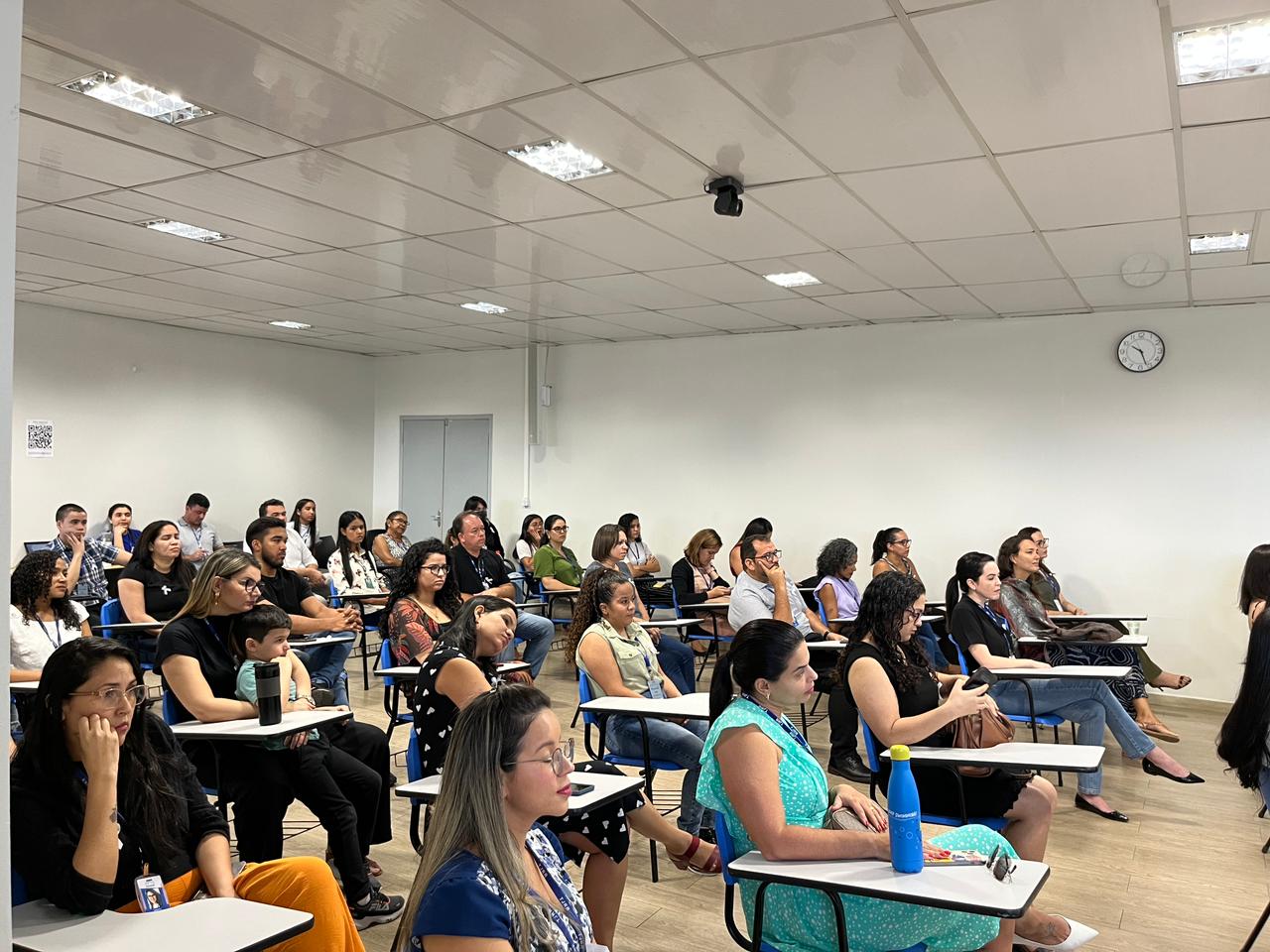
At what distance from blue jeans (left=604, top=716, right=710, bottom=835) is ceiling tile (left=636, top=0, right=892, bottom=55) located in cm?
258

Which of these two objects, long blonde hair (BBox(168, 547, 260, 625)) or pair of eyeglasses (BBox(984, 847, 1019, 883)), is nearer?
pair of eyeglasses (BBox(984, 847, 1019, 883))

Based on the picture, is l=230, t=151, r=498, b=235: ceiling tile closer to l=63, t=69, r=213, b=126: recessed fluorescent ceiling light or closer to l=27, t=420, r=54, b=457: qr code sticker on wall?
l=63, t=69, r=213, b=126: recessed fluorescent ceiling light

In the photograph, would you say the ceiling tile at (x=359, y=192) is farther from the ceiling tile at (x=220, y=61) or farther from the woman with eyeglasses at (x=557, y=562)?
the woman with eyeglasses at (x=557, y=562)

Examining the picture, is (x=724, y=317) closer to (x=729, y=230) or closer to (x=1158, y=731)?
(x=729, y=230)

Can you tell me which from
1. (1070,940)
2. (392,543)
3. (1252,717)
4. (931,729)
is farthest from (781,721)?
(392,543)

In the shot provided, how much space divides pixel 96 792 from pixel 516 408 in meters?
8.91

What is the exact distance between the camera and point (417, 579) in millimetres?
4992

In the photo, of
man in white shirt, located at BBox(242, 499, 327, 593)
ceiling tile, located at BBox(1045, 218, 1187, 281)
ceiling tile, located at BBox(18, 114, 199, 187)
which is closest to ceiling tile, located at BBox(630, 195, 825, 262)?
ceiling tile, located at BBox(1045, 218, 1187, 281)

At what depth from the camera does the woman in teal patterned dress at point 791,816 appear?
237 centimetres

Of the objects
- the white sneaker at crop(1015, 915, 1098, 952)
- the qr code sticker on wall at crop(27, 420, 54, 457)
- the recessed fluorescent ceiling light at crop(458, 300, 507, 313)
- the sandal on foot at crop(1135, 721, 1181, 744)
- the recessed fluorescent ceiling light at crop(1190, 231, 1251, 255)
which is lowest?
the sandal on foot at crop(1135, 721, 1181, 744)

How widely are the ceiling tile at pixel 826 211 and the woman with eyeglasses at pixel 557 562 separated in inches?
155

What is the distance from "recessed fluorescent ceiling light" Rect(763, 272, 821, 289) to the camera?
6785 millimetres

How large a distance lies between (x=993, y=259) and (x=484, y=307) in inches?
162

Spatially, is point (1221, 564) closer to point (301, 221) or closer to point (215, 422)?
point (301, 221)
